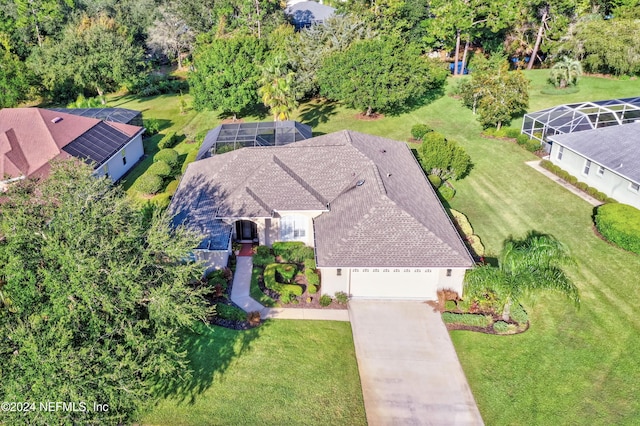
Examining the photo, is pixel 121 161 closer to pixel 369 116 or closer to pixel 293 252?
pixel 293 252

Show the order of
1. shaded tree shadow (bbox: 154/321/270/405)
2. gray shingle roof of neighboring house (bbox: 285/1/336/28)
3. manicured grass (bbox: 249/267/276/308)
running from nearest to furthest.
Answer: shaded tree shadow (bbox: 154/321/270/405) < manicured grass (bbox: 249/267/276/308) < gray shingle roof of neighboring house (bbox: 285/1/336/28)

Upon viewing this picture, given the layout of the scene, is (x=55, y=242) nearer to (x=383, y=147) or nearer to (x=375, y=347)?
(x=375, y=347)

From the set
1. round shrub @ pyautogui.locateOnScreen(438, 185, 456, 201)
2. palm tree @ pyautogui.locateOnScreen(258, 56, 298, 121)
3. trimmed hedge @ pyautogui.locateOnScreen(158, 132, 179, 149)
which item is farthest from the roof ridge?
trimmed hedge @ pyautogui.locateOnScreen(158, 132, 179, 149)

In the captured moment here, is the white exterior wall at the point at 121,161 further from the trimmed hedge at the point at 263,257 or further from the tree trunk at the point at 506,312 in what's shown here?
the tree trunk at the point at 506,312

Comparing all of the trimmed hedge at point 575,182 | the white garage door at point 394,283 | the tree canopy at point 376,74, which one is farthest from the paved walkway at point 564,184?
the white garage door at point 394,283

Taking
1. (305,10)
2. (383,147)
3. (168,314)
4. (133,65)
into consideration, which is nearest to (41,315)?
(168,314)

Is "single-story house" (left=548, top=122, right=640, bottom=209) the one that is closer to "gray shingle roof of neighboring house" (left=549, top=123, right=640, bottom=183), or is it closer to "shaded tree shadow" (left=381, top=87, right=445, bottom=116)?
"gray shingle roof of neighboring house" (left=549, top=123, right=640, bottom=183)
